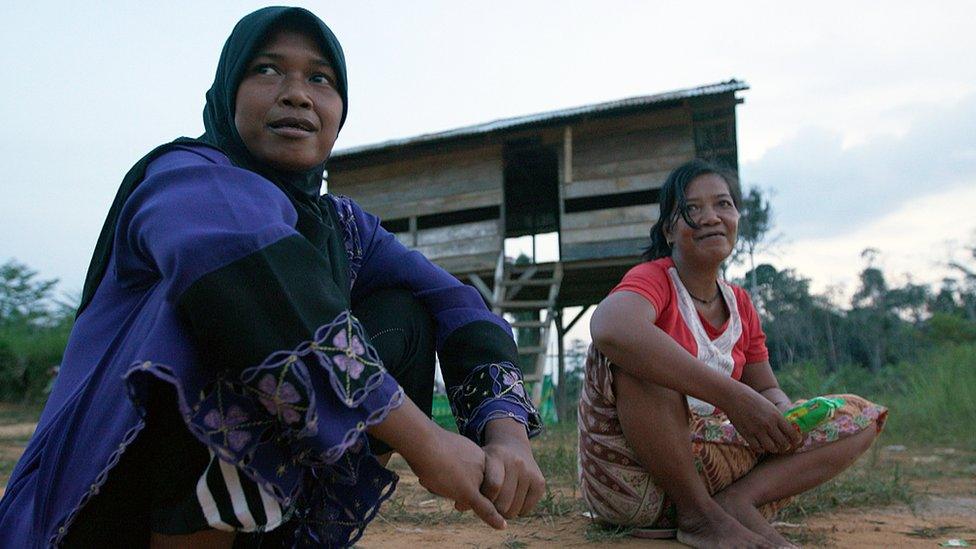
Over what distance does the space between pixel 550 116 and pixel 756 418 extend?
303 inches

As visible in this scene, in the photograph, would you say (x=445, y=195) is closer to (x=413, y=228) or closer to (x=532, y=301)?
(x=413, y=228)

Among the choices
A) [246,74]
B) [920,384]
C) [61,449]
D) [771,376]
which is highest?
[246,74]

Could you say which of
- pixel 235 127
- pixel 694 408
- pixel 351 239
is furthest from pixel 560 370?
pixel 235 127

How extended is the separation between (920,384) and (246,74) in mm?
7709

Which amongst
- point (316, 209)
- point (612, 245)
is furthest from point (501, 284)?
point (316, 209)

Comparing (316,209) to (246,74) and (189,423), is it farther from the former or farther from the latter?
(189,423)

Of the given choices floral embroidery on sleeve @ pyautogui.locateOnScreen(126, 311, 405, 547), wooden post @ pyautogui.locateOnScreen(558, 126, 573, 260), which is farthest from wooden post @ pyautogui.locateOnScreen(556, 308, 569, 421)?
floral embroidery on sleeve @ pyautogui.locateOnScreen(126, 311, 405, 547)

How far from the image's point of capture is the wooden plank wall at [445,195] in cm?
1015

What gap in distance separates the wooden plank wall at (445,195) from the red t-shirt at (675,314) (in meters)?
7.56

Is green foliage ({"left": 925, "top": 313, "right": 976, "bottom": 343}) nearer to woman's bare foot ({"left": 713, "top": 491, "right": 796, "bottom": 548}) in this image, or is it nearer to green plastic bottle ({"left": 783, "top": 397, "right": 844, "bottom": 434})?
green plastic bottle ({"left": 783, "top": 397, "right": 844, "bottom": 434})

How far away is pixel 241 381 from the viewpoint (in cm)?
89

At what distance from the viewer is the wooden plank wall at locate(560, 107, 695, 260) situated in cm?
934

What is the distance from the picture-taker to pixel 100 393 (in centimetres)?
100

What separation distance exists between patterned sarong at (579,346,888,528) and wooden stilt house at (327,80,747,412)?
6485 millimetres
